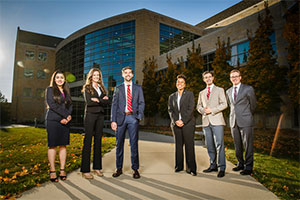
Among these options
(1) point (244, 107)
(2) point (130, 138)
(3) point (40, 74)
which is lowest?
(2) point (130, 138)

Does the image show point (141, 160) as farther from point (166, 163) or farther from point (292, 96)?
point (292, 96)

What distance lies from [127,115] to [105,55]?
24.7m

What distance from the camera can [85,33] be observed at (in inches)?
1187

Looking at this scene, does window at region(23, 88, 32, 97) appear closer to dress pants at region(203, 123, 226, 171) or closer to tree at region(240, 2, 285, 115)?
tree at region(240, 2, 285, 115)

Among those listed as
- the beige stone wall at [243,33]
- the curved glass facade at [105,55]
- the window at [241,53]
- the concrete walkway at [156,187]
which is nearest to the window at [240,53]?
the window at [241,53]

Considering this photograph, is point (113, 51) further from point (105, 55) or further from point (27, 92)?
point (27, 92)

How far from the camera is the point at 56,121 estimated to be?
3.48 meters

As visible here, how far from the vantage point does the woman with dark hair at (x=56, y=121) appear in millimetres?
3389

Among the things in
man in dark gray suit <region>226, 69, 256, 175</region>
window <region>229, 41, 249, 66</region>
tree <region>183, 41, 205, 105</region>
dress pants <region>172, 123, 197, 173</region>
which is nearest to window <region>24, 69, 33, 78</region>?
tree <region>183, 41, 205, 105</region>

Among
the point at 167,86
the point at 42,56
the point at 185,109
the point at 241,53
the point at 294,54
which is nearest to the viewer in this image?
the point at 185,109

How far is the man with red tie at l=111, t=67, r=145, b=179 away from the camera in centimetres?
371

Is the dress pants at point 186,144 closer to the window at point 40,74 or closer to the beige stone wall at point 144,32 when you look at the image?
the beige stone wall at point 144,32

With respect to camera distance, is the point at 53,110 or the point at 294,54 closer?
the point at 53,110

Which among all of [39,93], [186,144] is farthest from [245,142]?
[39,93]
